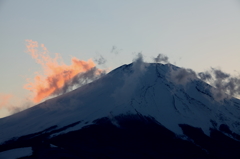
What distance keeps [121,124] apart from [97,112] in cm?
1520

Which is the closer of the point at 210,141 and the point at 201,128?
the point at 210,141

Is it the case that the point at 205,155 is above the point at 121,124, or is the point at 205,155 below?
below

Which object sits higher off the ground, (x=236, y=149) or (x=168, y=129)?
(x=168, y=129)

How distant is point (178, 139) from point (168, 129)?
9.52 meters

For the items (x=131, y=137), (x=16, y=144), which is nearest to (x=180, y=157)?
(x=131, y=137)

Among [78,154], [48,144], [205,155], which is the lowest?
[205,155]

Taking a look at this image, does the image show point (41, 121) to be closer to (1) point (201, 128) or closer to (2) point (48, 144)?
(2) point (48, 144)

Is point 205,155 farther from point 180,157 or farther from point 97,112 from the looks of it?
point 97,112

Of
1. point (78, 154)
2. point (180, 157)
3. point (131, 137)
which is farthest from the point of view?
point (131, 137)

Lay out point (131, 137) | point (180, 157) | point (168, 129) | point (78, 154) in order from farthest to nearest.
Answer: point (168, 129)
point (131, 137)
point (180, 157)
point (78, 154)

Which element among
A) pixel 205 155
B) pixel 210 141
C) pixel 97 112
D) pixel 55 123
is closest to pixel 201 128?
pixel 210 141

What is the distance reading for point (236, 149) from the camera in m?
177

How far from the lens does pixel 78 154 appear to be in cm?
14825

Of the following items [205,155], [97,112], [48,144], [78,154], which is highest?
[97,112]
